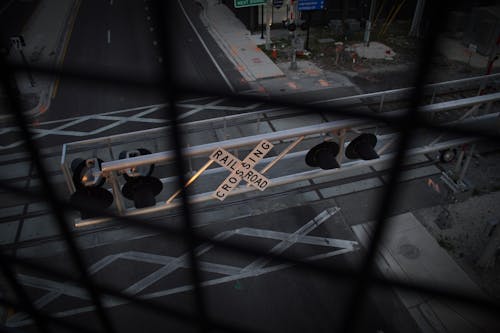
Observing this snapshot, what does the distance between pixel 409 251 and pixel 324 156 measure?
328 centimetres

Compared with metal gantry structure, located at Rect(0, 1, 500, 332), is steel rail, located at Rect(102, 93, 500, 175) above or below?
below

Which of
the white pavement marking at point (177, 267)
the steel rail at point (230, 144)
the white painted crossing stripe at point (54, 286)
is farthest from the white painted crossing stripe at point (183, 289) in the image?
the steel rail at point (230, 144)

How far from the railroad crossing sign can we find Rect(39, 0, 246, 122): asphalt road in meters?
6.32

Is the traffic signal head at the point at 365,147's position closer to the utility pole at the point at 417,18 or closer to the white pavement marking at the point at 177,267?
the white pavement marking at the point at 177,267

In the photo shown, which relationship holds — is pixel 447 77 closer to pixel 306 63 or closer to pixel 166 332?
pixel 306 63

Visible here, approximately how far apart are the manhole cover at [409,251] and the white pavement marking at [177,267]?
1.01 meters

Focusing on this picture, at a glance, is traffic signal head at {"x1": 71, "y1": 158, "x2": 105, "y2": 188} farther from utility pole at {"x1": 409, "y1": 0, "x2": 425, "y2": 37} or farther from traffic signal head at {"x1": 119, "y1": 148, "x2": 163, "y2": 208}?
utility pole at {"x1": 409, "y1": 0, "x2": 425, "y2": 37}

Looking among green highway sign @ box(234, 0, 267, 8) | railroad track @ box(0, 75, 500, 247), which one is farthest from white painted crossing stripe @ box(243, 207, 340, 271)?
green highway sign @ box(234, 0, 267, 8)

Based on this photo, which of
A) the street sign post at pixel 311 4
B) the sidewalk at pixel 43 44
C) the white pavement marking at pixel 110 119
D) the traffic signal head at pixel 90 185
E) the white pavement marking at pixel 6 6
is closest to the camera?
the traffic signal head at pixel 90 185

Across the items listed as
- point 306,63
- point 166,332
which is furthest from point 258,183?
point 306,63

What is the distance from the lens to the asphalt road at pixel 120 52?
16203 mm

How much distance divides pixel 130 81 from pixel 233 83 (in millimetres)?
16397

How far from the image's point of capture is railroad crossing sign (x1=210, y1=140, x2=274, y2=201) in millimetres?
6156

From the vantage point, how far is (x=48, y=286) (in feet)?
28.9
